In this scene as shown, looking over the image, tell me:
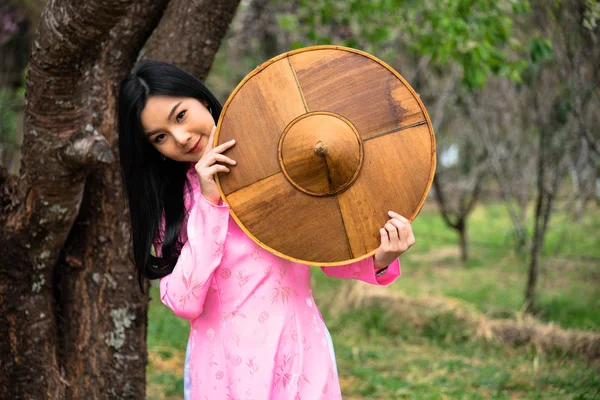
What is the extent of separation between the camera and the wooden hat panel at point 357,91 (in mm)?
1596

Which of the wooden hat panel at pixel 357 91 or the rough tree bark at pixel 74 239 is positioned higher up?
the wooden hat panel at pixel 357 91

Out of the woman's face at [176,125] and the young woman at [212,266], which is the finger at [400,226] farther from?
the woman's face at [176,125]

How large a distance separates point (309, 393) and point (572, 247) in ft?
27.8

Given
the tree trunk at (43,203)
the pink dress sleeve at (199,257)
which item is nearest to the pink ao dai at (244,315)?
the pink dress sleeve at (199,257)

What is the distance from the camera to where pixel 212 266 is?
1.58m

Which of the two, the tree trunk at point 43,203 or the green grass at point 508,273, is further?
the green grass at point 508,273

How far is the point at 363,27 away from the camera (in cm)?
557

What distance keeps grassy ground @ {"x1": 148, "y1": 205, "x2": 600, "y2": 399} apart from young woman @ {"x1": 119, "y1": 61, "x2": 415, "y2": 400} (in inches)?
86.6

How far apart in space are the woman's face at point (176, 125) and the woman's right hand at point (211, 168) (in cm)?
11

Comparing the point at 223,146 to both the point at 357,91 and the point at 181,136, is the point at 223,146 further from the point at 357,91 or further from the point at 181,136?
the point at 357,91

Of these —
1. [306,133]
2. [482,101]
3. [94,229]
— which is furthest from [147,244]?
[482,101]

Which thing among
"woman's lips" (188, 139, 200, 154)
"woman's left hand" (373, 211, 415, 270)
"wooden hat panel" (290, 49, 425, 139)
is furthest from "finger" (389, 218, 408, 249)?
"woman's lips" (188, 139, 200, 154)

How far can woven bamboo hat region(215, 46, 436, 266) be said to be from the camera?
5.24 ft

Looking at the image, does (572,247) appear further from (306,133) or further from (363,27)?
(306,133)
